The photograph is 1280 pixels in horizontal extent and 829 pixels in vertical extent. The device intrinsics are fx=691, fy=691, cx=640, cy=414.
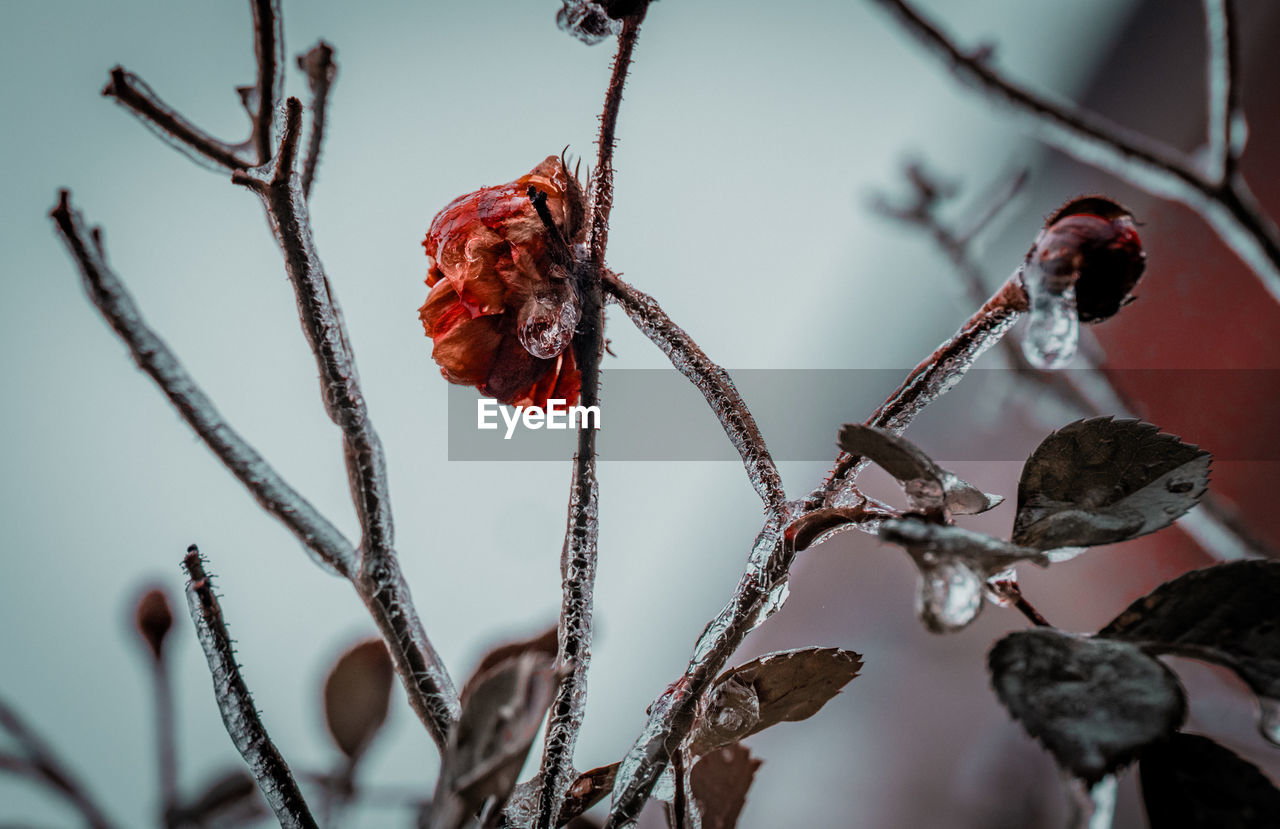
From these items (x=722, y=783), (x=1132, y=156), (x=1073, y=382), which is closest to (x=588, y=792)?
(x=722, y=783)

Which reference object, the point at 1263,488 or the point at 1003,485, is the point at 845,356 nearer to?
the point at 1003,485

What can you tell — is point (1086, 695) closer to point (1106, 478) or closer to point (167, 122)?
point (1106, 478)

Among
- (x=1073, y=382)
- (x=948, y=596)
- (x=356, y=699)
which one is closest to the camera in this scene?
(x=948, y=596)

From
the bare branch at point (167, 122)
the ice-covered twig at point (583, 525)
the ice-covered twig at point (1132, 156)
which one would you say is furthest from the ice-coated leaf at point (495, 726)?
the ice-covered twig at point (1132, 156)

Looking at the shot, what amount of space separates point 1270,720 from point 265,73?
0.81ft

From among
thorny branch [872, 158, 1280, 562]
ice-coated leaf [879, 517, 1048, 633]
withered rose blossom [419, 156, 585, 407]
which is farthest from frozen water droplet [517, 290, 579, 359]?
thorny branch [872, 158, 1280, 562]

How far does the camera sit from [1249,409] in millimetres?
803

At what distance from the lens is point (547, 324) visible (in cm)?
18

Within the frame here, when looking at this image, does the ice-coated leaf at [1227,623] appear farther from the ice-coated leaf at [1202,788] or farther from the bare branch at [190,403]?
the bare branch at [190,403]

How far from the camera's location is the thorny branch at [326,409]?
160 millimetres

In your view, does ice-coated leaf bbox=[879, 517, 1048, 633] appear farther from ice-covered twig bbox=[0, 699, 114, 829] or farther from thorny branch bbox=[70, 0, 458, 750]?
ice-covered twig bbox=[0, 699, 114, 829]

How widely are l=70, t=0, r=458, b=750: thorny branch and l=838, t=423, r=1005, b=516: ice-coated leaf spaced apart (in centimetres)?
11

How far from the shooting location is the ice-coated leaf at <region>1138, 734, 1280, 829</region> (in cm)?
11

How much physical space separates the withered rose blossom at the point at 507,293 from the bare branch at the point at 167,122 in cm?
Answer: 6
